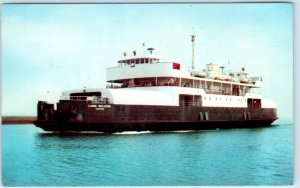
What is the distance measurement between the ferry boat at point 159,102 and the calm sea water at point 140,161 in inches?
19.8

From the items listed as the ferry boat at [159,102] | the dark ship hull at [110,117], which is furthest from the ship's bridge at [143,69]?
the dark ship hull at [110,117]

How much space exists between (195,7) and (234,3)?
470mm

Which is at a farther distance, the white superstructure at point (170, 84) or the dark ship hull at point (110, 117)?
the white superstructure at point (170, 84)

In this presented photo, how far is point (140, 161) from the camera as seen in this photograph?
21.4 feet

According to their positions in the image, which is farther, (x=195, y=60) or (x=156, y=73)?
(x=156, y=73)

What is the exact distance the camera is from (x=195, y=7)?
20.5ft

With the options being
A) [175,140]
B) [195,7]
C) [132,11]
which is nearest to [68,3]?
[132,11]

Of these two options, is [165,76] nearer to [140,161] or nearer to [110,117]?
[110,117]

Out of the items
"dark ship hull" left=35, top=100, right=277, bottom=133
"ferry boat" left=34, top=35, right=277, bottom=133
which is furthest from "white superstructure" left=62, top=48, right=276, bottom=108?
"dark ship hull" left=35, top=100, right=277, bottom=133

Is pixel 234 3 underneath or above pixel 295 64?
above

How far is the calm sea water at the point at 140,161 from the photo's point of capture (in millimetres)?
6223

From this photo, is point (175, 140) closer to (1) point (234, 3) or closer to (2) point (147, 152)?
(2) point (147, 152)

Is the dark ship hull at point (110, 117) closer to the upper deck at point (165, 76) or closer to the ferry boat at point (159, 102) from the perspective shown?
the ferry boat at point (159, 102)

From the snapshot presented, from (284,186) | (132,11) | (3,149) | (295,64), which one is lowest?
(284,186)
